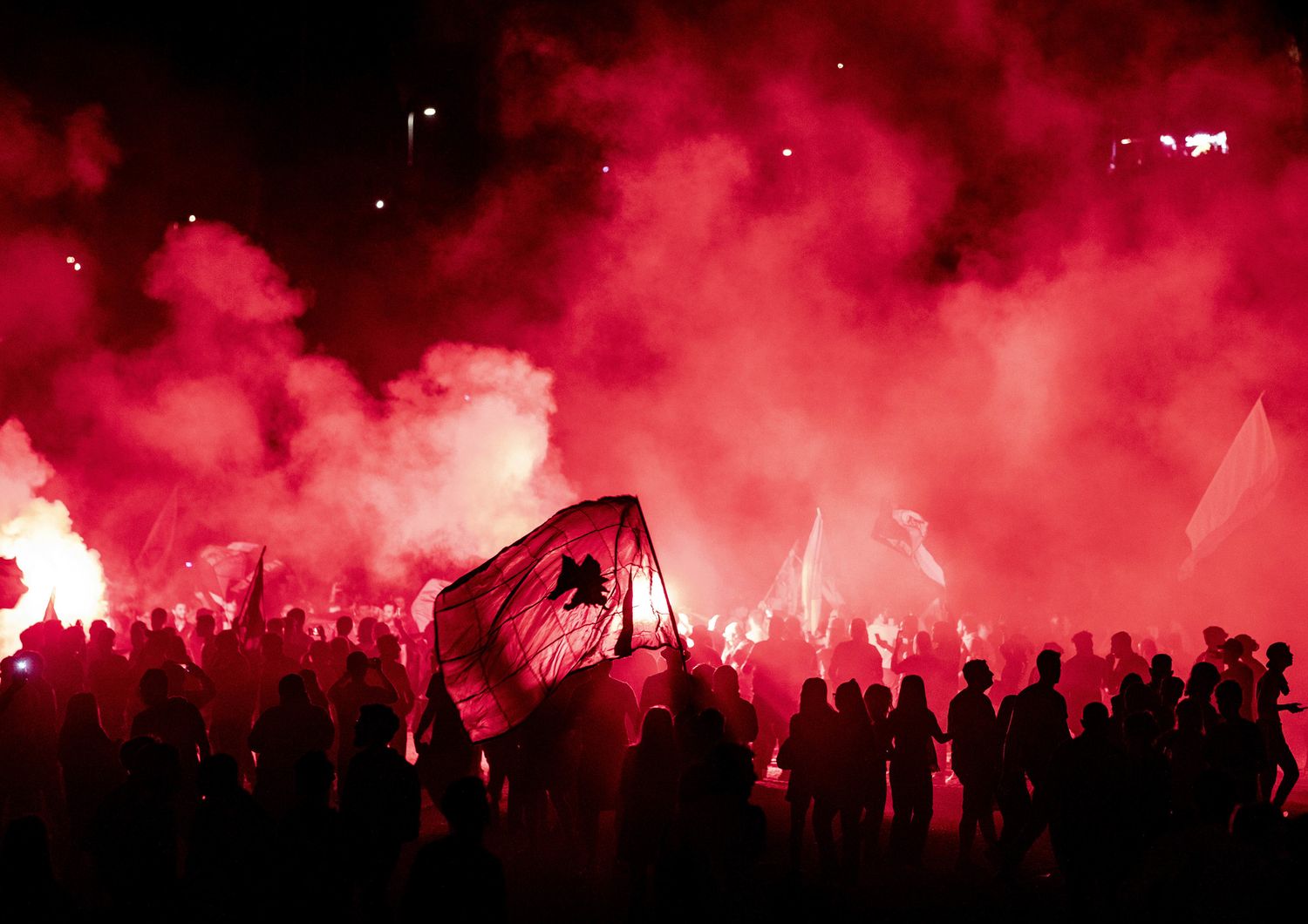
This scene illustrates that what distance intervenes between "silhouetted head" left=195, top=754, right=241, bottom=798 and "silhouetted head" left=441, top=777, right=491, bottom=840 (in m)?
0.91

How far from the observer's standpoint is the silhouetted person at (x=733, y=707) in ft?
25.3

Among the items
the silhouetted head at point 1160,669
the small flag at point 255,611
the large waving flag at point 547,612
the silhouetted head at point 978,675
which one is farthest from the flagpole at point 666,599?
the small flag at point 255,611

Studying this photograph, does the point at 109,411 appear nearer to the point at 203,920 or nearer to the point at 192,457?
the point at 192,457

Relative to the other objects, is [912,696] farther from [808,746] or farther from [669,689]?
[669,689]

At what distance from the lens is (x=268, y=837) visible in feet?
13.3

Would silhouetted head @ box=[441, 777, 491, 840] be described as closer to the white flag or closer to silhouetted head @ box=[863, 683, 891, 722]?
silhouetted head @ box=[863, 683, 891, 722]

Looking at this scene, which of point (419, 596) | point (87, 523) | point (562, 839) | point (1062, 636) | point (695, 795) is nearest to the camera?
point (695, 795)

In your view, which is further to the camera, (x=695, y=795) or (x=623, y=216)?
(x=623, y=216)

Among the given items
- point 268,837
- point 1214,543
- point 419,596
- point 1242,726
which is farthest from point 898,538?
point 268,837

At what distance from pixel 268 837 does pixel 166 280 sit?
19.8 meters

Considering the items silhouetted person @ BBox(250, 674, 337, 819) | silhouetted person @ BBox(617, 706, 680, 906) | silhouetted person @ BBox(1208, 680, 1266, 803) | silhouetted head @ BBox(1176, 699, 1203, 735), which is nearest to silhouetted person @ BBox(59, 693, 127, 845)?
silhouetted person @ BBox(250, 674, 337, 819)

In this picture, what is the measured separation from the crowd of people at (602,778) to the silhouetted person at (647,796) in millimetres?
12

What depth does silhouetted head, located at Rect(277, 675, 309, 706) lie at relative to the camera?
6.11 meters

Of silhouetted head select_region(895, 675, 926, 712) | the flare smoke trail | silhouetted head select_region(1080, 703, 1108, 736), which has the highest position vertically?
the flare smoke trail
